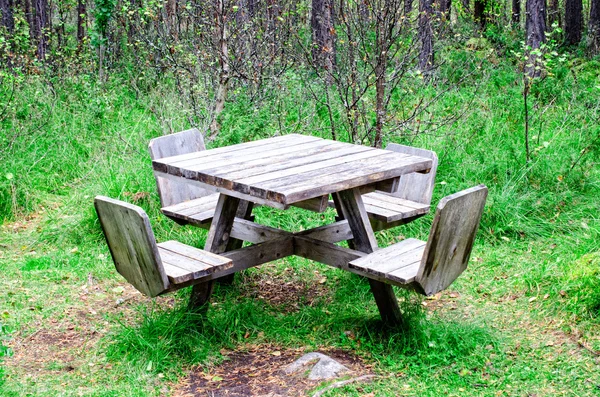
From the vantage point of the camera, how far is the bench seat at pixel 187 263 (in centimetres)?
374

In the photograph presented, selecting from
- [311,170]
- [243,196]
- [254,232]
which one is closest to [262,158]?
[311,170]

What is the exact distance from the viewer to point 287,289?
5.18 metres

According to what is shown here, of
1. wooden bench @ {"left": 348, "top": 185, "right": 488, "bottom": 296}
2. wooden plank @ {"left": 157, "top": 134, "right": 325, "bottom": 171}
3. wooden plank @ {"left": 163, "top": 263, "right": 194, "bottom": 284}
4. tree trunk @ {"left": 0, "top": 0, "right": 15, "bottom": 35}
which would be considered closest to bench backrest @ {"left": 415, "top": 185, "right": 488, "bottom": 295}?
wooden bench @ {"left": 348, "top": 185, "right": 488, "bottom": 296}

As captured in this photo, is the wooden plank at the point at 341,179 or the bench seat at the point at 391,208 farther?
the bench seat at the point at 391,208

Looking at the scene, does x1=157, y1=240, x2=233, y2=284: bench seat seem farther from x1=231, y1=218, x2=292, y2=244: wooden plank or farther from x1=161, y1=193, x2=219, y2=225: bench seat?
x1=231, y1=218, x2=292, y2=244: wooden plank

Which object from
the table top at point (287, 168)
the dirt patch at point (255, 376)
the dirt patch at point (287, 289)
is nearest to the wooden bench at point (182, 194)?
the table top at point (287, 168)

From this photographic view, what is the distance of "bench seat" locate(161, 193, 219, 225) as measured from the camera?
4648 mm

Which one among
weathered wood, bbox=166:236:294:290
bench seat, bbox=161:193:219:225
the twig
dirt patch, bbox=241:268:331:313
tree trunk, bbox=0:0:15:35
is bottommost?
dirt patch, bbox=241:268:331:313

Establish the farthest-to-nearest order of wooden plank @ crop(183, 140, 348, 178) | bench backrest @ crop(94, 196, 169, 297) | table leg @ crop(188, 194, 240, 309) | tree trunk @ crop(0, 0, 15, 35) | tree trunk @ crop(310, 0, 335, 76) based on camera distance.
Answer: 1. tree trunk @ crop(0, 0, 15, 35)
2. tree trunk @ crop(310, 0, 335, 76)
3. table leg @ crop(188, 194, 240, 309)
4. wooden plank @ crop(183, 140, 348, 178)
5. bench backrest @ crop(94, 196, 169, 297)

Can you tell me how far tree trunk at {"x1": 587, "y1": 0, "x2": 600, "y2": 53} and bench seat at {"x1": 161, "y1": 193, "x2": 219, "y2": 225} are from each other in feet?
35.7

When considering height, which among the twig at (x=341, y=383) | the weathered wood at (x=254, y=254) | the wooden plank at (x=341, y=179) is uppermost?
the wooden plank at (x=341, y=179)

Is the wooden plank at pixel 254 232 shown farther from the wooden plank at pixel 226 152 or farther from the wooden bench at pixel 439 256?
the wooden bench at pixel 439 256

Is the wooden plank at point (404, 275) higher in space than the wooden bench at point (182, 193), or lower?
lower

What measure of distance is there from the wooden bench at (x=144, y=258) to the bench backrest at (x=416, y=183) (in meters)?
1.55
